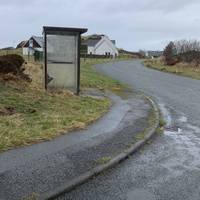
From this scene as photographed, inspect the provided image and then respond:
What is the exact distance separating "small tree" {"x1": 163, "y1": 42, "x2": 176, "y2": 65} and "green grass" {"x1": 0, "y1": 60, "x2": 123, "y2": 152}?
38.2 metres

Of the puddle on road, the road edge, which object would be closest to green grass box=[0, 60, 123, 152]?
the road edge

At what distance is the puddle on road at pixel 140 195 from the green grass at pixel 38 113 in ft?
8.59

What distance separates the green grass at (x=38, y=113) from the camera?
8406 mm

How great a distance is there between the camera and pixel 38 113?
35.2 feet

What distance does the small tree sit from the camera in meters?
52.0

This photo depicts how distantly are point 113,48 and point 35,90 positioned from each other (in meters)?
106

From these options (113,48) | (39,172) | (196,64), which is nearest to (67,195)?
(39,172)

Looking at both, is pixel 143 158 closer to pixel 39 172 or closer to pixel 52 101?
pixel 39 172

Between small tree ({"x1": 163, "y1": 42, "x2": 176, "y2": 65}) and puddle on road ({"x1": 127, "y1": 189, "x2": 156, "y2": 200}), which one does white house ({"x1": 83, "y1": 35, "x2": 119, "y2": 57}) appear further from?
puddle on road ({"x1": 127, "y1": 189, "x2": 156, "y2": 200})

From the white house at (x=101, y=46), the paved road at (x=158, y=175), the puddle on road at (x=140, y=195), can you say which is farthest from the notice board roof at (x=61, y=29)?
the white house at (x=101, y=46)

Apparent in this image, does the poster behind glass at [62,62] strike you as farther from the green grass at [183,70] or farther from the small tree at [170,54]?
the small tree at [170,54]

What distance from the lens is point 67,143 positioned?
26.7ft

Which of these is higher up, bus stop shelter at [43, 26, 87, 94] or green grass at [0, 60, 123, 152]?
bus stop shelter at [43, 26, 87, 94]

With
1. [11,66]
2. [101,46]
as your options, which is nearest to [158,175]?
[11,66]
